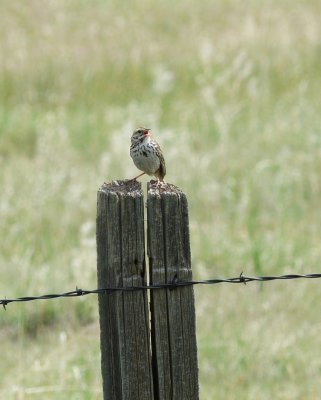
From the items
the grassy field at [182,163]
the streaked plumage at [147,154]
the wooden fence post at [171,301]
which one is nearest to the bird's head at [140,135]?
the streaked plumage at [147,154]

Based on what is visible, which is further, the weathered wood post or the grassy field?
the grassy field

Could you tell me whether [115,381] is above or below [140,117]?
below

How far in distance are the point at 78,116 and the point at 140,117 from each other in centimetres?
97

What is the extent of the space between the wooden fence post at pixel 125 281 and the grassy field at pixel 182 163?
6.89 ft

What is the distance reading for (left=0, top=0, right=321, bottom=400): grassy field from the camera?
23.7 feet

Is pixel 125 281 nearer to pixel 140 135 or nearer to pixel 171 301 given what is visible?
pixel 171 301

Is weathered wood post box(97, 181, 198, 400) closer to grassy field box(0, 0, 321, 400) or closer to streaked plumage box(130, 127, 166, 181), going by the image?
grassy field box(0, 0, 321, 400)

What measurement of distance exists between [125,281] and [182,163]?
732 cm

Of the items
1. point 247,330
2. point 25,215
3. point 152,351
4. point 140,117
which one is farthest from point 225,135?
point 152,351

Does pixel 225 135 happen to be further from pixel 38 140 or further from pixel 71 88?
pixel 71 88

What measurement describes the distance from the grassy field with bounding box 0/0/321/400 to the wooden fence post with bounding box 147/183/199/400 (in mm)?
2124

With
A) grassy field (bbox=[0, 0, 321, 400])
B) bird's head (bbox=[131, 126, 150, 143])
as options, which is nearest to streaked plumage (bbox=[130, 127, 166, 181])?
bird's head (bbox=[131, 126, 150, 143])

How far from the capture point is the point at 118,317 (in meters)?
3.58

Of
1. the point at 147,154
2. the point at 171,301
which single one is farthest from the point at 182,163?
the point at 171,301
